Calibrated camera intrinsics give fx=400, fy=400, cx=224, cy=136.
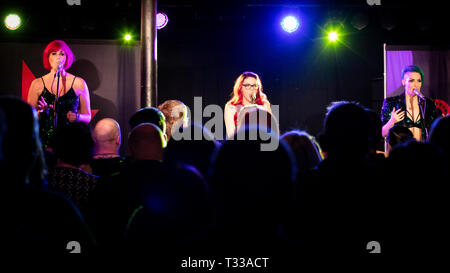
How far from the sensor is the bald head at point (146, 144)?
2.08 metres

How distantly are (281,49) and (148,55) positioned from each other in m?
3.26

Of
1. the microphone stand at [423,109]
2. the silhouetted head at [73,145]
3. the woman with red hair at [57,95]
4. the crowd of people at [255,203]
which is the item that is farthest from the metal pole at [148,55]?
the microphone stand at [423,109]

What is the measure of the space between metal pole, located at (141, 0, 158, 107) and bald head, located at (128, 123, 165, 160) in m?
2.37

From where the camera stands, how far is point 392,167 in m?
1.55

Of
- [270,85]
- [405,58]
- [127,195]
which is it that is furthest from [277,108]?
[127,195]

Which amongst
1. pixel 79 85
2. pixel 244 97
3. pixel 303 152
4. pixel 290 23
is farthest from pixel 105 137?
pixel 290 23

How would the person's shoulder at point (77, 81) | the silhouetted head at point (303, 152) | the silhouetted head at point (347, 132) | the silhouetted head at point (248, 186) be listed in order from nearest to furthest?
the silhouetted head at point (248, 186), the silhouetted head at point (347, 132), the silhouetted head at point (303, 152), the person's shoulder at point (77, 81)

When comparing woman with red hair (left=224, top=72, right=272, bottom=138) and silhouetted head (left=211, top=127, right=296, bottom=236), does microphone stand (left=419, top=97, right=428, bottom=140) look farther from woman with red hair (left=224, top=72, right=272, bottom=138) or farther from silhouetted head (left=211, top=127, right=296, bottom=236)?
silhouetted head (left=211, top=127, right=296, bottom=236)

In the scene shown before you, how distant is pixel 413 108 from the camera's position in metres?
5.45

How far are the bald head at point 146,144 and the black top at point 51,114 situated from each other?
3.23 metres

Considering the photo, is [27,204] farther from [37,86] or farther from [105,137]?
[37,86]

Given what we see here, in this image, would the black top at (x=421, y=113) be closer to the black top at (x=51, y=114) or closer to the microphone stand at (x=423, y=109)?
the microphone stand at (x=423, y=109)
